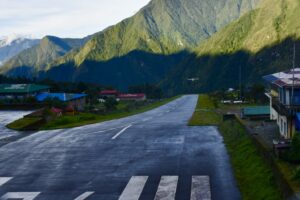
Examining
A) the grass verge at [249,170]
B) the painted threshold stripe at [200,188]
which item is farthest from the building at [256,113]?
the painted threshold stripe at [200,188]

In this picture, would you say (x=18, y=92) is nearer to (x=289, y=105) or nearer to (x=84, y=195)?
(x=289, y=105)

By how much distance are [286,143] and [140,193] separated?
9.99m

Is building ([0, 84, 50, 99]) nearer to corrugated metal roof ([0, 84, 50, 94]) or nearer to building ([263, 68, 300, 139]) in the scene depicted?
corrugated metal roof ([0, 84, 50, 94])

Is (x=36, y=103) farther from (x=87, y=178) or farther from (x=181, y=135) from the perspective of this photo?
(x=87, y=178)

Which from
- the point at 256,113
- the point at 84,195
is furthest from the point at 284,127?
the point at 256,113

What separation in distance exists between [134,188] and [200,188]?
388cm

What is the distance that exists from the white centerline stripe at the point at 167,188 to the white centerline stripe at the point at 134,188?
3.50 ft

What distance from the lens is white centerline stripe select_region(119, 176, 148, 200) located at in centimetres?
2653

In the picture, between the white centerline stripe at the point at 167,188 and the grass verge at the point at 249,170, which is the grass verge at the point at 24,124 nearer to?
the grass verge at the point at 249,170

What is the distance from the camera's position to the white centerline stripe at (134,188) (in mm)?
26527

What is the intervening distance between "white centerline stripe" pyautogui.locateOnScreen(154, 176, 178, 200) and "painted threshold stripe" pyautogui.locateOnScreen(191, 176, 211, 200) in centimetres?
111

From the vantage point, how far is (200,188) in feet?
91.5

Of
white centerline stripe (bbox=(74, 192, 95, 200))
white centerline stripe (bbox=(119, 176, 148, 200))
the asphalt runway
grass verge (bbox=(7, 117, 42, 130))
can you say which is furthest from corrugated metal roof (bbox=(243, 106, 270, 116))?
white centerline stripe (bbox=(74, 192, 95, 200))

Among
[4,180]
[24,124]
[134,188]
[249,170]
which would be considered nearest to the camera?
[134,188]
